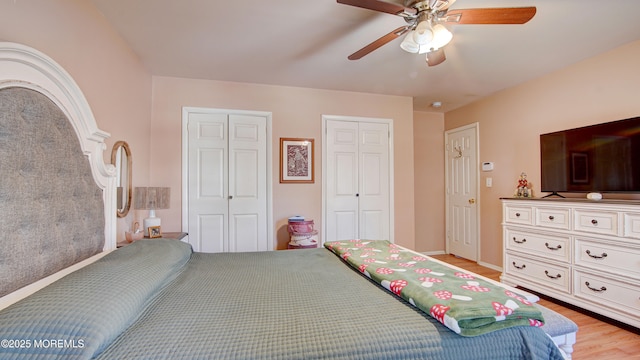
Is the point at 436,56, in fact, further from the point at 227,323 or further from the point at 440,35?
the point at 227,323

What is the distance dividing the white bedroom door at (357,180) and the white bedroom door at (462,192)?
1.30 meters

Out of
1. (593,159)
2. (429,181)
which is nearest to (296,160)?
(429,181)

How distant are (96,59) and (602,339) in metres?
4.12

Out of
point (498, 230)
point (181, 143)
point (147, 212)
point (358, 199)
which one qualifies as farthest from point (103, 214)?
point (498, 230)

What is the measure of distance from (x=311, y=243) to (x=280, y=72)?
6.27 feet

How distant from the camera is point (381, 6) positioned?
5.29 ft

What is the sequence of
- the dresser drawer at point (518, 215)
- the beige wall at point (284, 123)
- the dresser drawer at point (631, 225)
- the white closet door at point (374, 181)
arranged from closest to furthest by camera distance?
the dresser drawer at point (631, 225), the dresser drawer at point (518, 215), the beige wall at point (284, 123), the white closet door at point (374, 181)

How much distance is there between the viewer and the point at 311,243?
321cm

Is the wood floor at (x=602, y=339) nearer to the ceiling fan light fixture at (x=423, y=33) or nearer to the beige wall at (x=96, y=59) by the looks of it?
the ceiling fan light fixture at (x=423, y=33)

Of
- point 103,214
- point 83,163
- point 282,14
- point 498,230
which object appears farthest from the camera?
point 498,230

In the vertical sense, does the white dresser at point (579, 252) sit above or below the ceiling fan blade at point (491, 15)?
below

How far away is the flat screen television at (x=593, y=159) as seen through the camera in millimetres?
2346

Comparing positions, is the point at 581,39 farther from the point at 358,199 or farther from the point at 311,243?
the point at 311,243

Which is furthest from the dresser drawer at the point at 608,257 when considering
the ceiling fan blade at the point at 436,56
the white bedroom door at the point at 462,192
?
the ceiling fan blade at the point at 436,56
